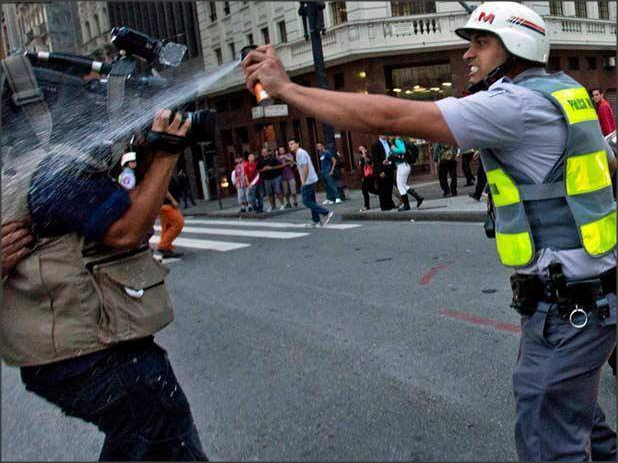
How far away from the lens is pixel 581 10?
25.7 meters

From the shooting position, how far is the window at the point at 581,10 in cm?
2531

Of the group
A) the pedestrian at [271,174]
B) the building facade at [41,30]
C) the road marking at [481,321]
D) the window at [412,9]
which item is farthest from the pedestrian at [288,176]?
the road marking at [481,321]

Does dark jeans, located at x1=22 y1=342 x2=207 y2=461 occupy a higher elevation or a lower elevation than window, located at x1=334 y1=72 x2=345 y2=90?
lower

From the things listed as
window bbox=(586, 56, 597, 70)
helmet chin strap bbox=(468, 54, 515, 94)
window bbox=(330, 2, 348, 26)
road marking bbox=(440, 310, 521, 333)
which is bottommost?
road marking bbox=(440, 310, 521, 333)

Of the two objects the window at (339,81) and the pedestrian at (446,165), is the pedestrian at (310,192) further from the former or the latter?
the window at (339,81)

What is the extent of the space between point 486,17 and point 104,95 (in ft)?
4.13

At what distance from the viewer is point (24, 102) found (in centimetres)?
189

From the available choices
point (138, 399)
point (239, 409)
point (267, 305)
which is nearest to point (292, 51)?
point (267, 305)

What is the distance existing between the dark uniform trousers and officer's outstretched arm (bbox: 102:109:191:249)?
4.12 feet

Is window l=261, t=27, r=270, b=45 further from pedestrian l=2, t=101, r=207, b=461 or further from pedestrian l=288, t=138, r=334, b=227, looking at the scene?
pedestrian l=2, t=101, r=207, b=461

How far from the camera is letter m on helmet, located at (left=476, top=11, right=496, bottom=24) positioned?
83.5 inches

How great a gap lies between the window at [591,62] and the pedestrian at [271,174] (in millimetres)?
15823

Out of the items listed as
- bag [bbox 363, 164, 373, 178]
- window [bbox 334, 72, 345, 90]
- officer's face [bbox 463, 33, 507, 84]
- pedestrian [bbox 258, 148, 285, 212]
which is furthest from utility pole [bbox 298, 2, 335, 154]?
officer's face [bbox 463, 33, 507, 84]

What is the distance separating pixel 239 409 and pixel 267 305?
8.09 feet
